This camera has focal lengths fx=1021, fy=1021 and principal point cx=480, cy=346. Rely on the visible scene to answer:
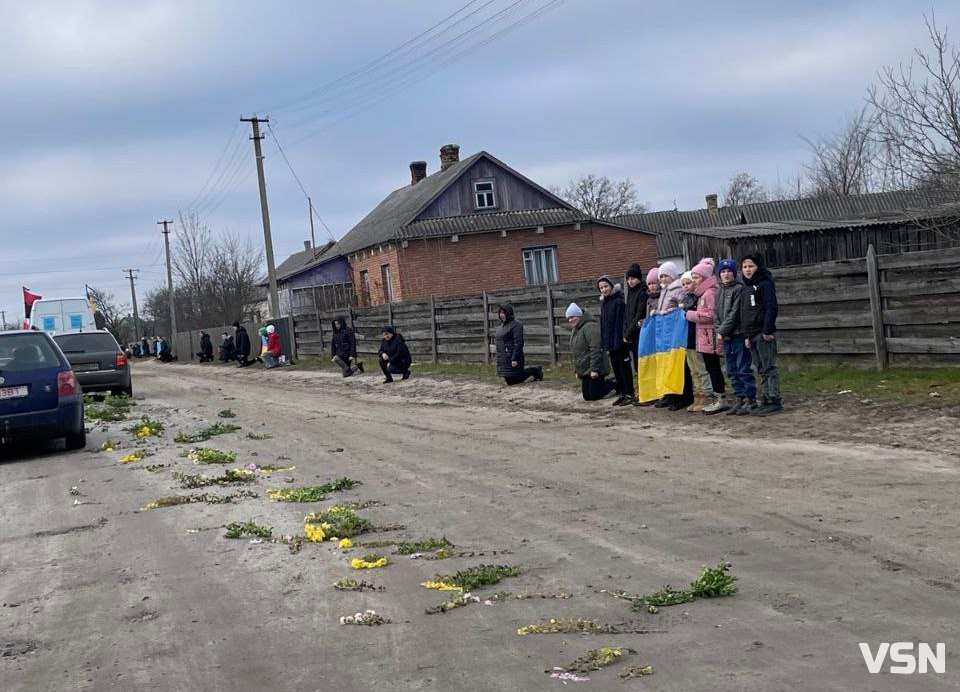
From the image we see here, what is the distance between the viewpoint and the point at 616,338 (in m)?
14.0

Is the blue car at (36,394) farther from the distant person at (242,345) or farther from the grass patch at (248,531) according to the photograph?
the distant person at (242,345)

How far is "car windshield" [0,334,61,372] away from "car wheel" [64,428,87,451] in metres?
0.92

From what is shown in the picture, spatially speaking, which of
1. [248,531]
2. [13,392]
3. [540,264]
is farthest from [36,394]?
[540,264]

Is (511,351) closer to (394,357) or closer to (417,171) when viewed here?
(394,357)

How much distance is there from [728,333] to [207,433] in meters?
7.05

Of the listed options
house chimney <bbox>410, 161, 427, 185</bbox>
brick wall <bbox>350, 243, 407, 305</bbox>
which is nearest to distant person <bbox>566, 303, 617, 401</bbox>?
brick wall <bbox>350, 243, 407, 305</bbox>

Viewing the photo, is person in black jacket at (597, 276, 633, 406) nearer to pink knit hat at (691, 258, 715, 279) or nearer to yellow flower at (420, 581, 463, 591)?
pink knit hat at (691, 258, 715, 279)

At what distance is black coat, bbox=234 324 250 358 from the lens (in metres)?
38.5

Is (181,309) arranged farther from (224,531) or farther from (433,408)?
(224,531)

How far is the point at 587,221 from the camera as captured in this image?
137ft

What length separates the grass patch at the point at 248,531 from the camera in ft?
23.8

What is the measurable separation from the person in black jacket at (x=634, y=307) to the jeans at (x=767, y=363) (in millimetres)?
2264

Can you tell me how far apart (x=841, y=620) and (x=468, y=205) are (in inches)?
1477

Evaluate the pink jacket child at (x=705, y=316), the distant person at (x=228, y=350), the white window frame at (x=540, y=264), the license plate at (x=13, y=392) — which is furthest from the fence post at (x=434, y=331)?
the distant person at (x=228, y=350)
